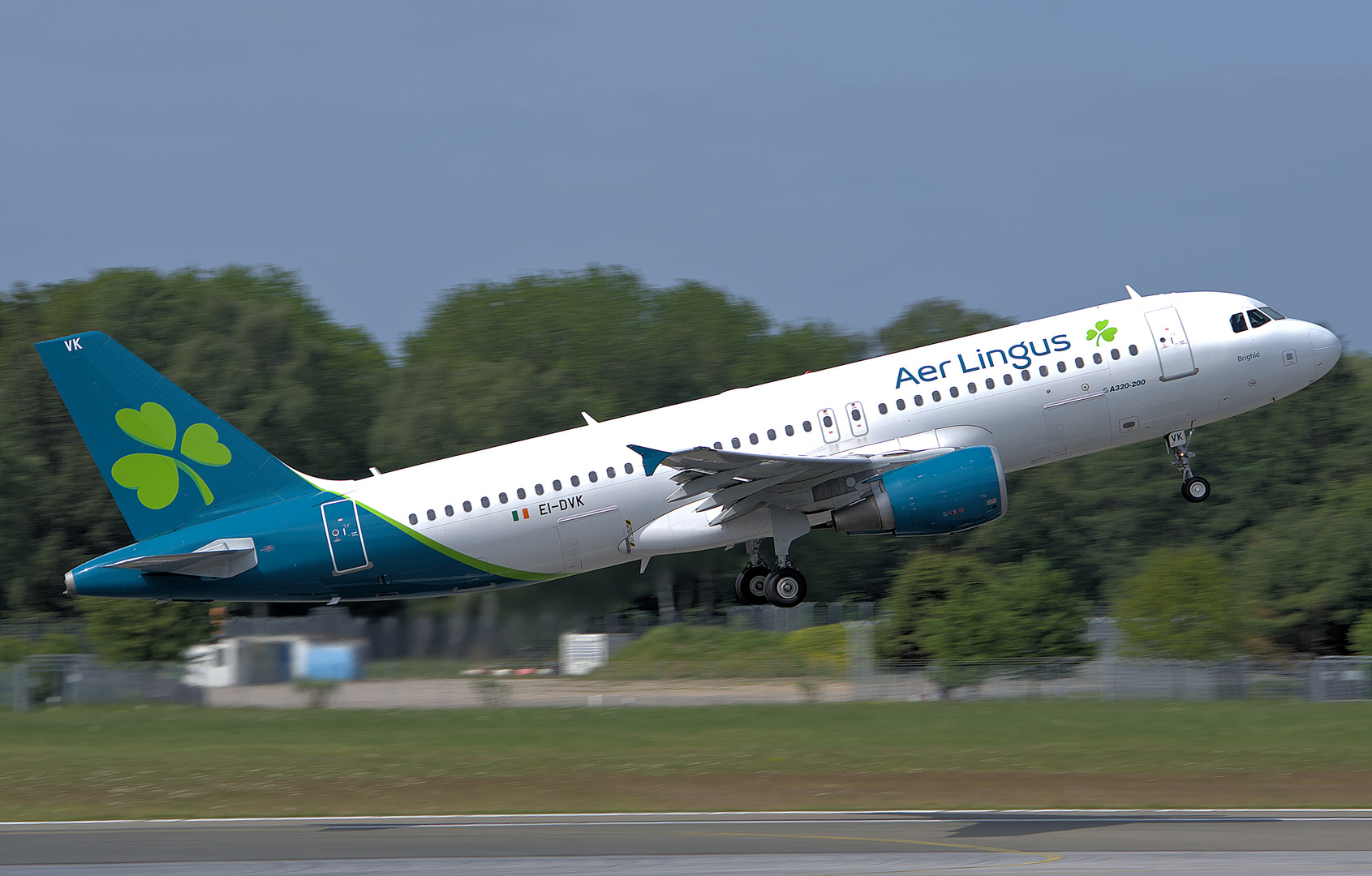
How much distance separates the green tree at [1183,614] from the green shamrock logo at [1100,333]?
2358 cm

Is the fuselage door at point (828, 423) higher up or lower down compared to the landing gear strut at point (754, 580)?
higher up

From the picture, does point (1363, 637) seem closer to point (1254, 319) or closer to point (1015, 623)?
point (1015, 623)

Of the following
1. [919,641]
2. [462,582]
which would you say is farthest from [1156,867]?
[919,641]

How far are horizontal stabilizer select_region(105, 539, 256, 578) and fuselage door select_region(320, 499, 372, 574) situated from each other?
1.65 meters

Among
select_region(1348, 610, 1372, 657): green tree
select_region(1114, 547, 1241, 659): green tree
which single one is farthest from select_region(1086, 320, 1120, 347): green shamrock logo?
select_region(1348, 610, 1372, 657): green tree

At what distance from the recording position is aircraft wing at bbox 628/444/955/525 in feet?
97.9

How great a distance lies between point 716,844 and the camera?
86.7 feet

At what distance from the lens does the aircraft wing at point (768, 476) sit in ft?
97.9

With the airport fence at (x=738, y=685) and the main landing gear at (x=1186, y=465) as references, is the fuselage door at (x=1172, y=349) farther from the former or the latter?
the airport fence at (x=738, y=685)

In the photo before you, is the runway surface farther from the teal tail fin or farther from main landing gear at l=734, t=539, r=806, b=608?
the teal tail fin

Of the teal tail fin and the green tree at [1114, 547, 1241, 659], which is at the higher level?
the teal tail fin

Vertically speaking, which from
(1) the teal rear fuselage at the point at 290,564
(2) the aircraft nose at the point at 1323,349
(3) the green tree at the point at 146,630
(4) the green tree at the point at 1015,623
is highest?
(2) the aircraft nose at the point at 1323,349

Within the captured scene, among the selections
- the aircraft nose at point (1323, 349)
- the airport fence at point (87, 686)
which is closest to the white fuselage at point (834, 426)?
the aircraft nose at point (1323, 349)

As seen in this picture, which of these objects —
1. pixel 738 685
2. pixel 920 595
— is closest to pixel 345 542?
pixel 738 685
